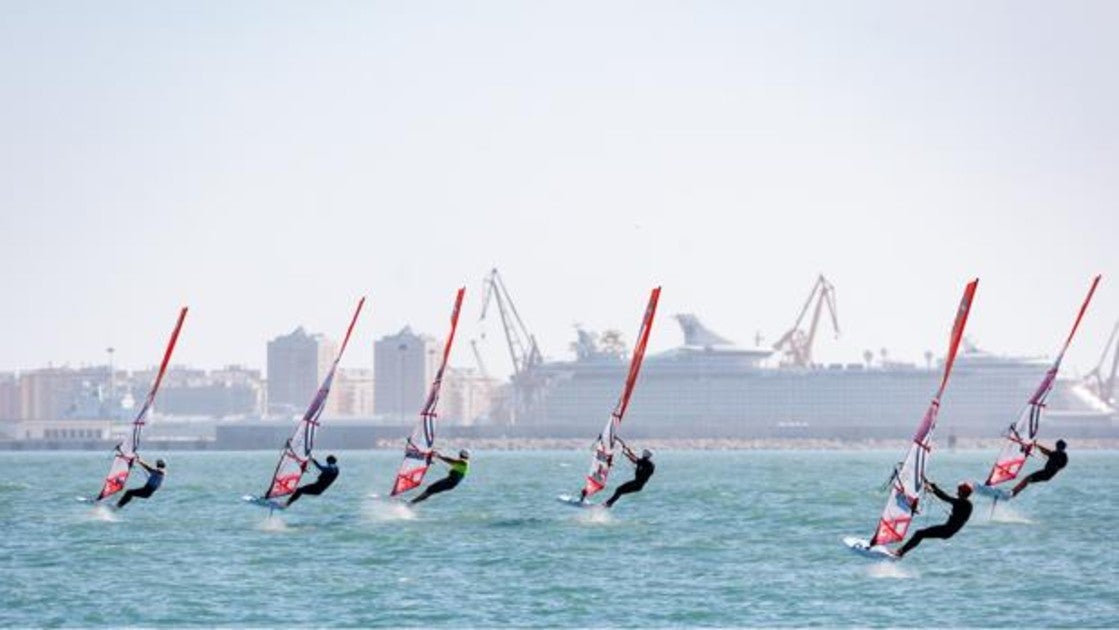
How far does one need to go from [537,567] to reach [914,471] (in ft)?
30.4

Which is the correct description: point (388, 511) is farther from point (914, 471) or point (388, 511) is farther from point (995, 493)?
point (914, 471)

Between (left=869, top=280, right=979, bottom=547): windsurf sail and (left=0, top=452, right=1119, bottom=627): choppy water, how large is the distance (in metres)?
1.17

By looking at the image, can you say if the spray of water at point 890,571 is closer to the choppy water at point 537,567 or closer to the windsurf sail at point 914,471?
the choppy water at point 537,567

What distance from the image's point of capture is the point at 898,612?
3791 cm

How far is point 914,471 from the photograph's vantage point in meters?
39.8

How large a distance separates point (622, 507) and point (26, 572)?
2788 cm

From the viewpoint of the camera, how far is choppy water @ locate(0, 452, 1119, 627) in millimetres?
38031

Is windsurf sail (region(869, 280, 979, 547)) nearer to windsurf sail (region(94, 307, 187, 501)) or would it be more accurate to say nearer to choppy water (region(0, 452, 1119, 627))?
choppy water (region(0, 452, 1119, 627))

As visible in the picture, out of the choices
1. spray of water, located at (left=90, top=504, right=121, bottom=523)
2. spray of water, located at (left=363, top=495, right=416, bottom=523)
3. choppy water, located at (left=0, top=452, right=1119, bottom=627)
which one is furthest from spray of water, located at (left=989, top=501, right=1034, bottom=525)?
spray of water, located at (left=90, top=504, right=121, bottom=523)

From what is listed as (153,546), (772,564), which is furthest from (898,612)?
(153,546)

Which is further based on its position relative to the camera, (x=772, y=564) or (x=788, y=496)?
(x=788, y=496)

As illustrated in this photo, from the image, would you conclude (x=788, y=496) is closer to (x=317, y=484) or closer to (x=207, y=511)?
(x=207, y=511)

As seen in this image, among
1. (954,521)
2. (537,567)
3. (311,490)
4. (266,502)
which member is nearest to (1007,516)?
(266,502)

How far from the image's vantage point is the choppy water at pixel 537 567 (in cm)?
3803
